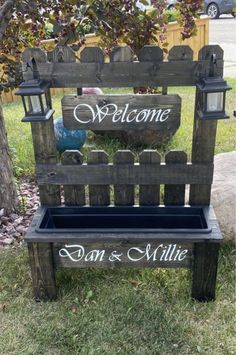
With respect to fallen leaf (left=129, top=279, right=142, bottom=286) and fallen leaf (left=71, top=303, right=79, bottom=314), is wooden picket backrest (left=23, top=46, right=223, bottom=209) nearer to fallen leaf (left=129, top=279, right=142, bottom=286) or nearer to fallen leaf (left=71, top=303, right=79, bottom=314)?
fallen leaf (left=129, top=279, right=142, bottom=286)

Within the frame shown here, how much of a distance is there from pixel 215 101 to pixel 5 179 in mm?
1823

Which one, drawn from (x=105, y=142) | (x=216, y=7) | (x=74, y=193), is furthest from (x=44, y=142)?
(x=216, y=7)

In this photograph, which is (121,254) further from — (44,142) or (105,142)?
(105,142)

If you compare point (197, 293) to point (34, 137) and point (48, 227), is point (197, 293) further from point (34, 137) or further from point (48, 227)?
point (34, 137)

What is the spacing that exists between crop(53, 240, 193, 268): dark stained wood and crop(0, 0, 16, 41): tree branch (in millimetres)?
1649

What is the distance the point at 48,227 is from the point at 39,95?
2.68ft

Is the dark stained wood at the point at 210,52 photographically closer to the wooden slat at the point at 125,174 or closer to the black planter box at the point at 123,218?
the wooden slat at the point at 125,174

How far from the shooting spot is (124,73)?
2248 mm

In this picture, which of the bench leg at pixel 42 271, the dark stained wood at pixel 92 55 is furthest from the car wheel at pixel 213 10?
the bench leg at pixel 42 271

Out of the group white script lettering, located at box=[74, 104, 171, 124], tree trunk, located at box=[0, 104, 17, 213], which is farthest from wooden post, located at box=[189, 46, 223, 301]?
tree trunk, located at box=[0, 104, 17, 213]

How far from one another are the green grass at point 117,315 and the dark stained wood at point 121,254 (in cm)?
24

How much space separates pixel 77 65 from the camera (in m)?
2.24

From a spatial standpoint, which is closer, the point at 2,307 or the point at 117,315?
the point at 117,315

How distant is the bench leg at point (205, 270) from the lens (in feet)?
7.60
